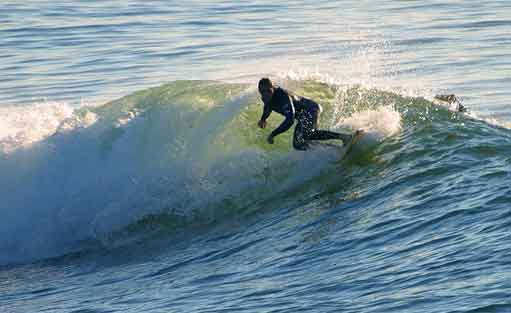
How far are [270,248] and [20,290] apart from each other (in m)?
3.29

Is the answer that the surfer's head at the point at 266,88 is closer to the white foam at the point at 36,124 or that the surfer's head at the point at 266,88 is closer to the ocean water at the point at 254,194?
the ocean water at the point at 254,194

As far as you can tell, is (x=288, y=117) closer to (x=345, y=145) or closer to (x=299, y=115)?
(x=299, y=115)

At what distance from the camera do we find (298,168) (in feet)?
48.6

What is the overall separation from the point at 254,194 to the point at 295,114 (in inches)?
53.4

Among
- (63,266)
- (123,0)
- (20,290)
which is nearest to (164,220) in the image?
(63,266)

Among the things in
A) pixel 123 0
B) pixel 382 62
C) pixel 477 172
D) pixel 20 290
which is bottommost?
pixel 20 290

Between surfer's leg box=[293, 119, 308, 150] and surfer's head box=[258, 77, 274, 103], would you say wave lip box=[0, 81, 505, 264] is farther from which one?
surfer's head box=[258, 77, 274, 103]

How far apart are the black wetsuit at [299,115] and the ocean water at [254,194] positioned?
511mm

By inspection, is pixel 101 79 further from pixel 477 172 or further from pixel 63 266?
pixel 477 172

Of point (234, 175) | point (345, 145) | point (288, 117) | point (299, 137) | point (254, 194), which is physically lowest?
point (254, 194)

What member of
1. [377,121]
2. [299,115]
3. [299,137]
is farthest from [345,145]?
[377,121]

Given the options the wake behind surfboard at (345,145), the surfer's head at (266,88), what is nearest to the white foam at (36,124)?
the surfer's head at (266,88)

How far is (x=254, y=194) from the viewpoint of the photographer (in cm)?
1461

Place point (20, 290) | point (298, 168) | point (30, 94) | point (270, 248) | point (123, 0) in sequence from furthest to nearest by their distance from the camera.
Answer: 1. point (123, 0)
2. point (30, 94)
3. point (298, 168)
4. point (20, 290)
5. point (270, 248)
